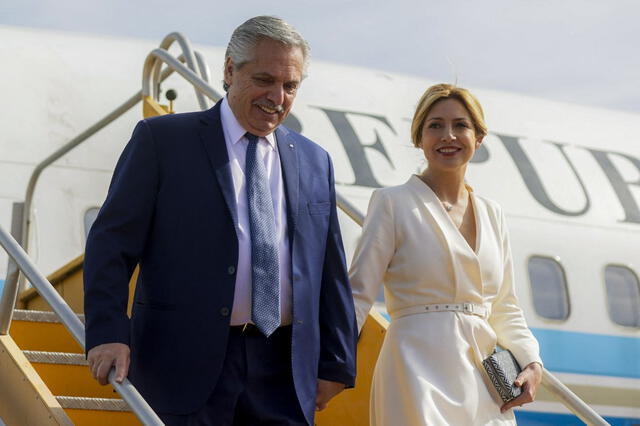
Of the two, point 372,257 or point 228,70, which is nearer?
point 228,70

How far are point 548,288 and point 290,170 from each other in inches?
231

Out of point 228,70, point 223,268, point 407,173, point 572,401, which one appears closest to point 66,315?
point 223,268

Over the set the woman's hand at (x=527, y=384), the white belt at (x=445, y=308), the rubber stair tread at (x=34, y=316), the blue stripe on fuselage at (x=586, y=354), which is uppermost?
the white belt at (x=445, y=308)

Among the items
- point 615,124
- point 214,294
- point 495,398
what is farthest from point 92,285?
point 615,124

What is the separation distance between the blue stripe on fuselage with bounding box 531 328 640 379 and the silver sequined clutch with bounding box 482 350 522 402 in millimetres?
4977

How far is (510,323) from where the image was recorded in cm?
374

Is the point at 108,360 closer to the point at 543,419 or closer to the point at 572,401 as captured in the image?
the point at 572,401

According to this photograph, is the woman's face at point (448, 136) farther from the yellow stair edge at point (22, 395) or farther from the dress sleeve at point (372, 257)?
the yellow stair edge at point (22, 395)

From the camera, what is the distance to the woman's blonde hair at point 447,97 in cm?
371

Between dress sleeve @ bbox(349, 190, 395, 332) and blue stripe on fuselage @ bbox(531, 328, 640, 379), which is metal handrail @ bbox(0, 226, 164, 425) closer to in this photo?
dress sleeve @ bbox(349, 190, 395, 332)

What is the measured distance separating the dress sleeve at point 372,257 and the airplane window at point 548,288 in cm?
526

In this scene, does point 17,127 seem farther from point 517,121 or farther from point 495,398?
point 495,398

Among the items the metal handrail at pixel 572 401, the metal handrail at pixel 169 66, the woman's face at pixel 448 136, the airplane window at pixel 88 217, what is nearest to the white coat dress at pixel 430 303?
the woman's face at pixel 448 136

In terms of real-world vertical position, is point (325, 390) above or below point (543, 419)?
above
